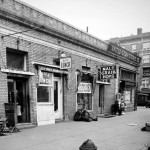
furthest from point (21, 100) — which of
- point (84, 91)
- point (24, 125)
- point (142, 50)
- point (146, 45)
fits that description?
point (146, 45)

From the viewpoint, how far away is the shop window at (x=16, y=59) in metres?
8.31

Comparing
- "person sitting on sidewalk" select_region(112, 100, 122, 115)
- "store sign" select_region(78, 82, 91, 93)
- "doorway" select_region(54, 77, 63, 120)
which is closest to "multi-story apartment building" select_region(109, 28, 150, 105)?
"person sitting on sidewalk" select_region(112, 100, 122, 115)

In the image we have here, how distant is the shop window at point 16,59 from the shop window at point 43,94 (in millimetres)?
1537

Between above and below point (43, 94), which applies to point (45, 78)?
above

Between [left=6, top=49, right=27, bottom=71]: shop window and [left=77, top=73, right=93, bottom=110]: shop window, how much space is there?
4455mm

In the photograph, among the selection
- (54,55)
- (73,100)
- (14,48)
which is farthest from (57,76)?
(14,48)

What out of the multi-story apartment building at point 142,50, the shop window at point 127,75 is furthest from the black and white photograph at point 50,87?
the multi-story apartment building at point 142,50

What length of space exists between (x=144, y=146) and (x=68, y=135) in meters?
2.98

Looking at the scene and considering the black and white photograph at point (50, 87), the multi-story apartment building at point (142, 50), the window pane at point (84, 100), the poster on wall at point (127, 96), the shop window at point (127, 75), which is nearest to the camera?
the black and white photograph at point (50, 87)

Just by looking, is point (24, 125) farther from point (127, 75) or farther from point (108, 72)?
point (127, 75)

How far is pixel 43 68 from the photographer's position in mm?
9383

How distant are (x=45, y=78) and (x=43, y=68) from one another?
64cm

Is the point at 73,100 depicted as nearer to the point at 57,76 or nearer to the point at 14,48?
the point at 57,76

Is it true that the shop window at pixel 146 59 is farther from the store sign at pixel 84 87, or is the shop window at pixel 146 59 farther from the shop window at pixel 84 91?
the store sign at pixel 84 87
